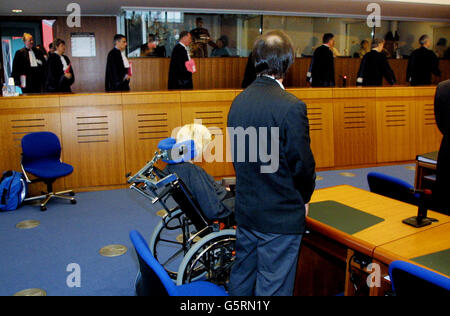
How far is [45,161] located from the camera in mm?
4848

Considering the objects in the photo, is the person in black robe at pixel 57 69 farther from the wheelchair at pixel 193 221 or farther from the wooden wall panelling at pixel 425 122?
the wooden wall panelling at pixel 425 122

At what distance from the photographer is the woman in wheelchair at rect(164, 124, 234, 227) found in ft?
8.23

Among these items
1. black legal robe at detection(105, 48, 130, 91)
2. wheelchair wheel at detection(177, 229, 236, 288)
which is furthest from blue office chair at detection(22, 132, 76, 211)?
wheelchair wheel at detection(177, 229, 236, 288)

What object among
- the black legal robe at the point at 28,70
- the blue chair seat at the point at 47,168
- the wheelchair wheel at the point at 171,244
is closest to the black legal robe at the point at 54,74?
the black legal robe at the point at 28,70

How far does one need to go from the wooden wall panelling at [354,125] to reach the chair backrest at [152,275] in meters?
5.15

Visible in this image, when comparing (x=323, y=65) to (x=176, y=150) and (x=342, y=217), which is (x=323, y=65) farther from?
(x=342, y=217)

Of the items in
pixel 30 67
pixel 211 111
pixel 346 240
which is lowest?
pixel 346 240

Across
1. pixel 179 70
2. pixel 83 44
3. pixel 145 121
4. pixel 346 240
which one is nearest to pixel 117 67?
pixel 179 70

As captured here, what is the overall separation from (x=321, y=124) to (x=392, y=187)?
351cm

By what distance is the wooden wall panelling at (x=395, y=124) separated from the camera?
6.50m

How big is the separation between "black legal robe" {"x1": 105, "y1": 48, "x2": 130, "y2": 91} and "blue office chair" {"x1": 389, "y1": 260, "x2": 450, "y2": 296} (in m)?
5.79

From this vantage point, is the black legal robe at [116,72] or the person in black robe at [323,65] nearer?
the black legal robe at [116,72]
